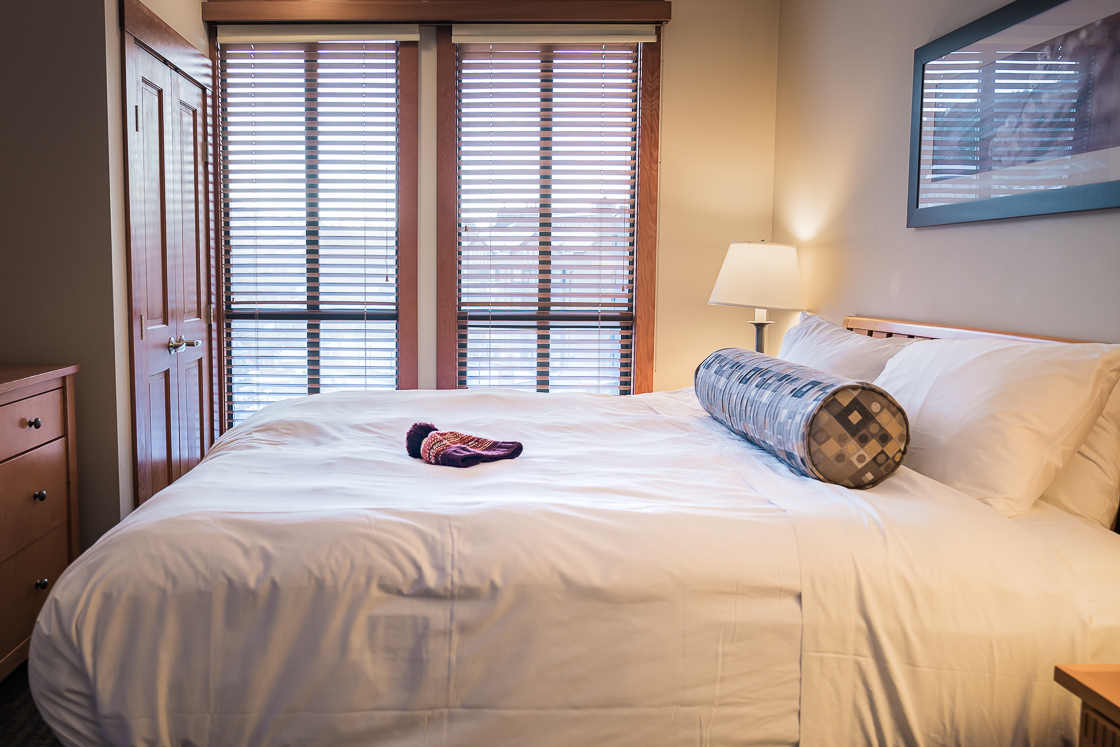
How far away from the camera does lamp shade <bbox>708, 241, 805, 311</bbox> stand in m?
3.31

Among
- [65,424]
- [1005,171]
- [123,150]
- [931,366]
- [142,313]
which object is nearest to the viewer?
[931,366]

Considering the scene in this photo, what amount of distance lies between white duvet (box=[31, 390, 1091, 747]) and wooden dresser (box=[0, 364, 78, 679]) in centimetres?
102

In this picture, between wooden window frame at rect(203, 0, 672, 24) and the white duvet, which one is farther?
wooden window frame at rect(203, 0, 672, 24)

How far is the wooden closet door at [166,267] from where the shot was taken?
2.92 m

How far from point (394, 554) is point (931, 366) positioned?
136 centimetres

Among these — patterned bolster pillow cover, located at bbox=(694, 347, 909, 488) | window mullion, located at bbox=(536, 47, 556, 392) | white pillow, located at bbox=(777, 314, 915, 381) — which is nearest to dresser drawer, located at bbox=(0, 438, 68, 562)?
patterned bolster pillow cover, located at bbox=(694, 347, 909, 488)

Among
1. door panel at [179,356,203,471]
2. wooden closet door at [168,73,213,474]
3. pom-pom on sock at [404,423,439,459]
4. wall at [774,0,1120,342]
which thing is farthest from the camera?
door panel at [179,356,203,471]

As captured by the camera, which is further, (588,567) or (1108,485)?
(1108,485)

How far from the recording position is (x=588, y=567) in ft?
4.33

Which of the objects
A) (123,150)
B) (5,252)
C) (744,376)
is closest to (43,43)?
(123,150)

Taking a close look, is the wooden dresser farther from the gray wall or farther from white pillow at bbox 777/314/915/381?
white pillow at bbox 777/314/915/381

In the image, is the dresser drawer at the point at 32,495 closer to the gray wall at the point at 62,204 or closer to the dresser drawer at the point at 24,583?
the dresser drawer at the point at 24,583

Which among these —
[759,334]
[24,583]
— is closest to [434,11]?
[759,334]

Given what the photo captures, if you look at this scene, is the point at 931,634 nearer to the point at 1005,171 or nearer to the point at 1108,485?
the point at 1108,485
